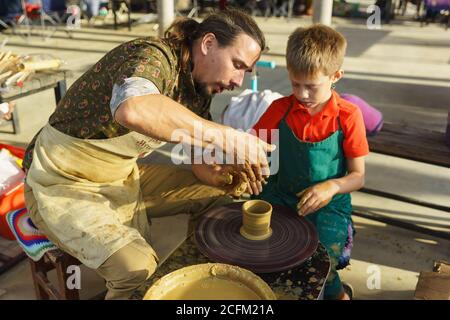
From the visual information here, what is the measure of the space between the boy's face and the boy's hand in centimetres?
44

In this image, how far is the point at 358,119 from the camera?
2307 mm

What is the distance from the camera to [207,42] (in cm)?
203

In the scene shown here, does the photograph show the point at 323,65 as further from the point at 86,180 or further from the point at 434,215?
the point at 434,215

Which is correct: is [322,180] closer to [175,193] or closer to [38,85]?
[175,193]

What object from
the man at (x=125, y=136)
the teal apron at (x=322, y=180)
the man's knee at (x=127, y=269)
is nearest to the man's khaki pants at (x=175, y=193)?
the man at (x=125, y=136)

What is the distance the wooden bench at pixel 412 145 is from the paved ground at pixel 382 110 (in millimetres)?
696

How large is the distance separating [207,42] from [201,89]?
0.95 feet

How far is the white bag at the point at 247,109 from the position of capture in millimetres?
3811

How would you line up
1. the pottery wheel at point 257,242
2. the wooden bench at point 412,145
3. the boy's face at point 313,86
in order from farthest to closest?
the wooden bench at point 412,145
the boy's face at point 313,86
the pottery wheel at point 257,242

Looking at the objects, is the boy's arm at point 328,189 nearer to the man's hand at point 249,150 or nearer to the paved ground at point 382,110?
the man's hand at point 249,150

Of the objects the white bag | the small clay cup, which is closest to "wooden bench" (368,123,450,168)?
the white bag

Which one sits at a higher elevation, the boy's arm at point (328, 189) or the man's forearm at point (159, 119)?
the man's forearm at point (159, 119)

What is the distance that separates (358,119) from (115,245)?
140cm

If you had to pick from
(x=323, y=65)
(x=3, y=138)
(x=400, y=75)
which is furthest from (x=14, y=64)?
(x=400, y=75)
